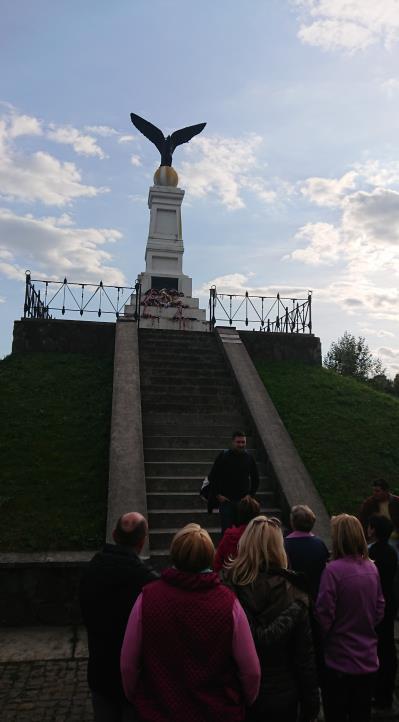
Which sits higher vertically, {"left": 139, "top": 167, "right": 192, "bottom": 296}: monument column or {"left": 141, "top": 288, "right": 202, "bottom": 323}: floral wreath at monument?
{"left": 139, "top": 167, "right": 192, "bottom": 296}: monument column

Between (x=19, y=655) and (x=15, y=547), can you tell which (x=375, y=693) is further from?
(x=15, y=547)

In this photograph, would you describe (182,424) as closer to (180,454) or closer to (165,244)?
(180,454)

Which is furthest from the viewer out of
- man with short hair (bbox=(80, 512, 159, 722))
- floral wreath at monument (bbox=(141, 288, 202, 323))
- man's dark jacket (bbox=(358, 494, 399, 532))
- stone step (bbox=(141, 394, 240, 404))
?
floral wreath at monument (bbox=(141, 288, 202, 323))

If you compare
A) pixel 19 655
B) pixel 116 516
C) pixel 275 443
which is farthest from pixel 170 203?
pixel 19 655

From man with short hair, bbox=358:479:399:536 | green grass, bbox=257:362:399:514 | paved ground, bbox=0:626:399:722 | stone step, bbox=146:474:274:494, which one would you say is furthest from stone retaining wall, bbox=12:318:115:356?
man with short hair, bbox=358:479:399:536

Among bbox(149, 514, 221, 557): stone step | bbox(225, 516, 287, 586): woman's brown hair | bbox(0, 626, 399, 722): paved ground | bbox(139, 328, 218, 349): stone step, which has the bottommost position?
bbox(0, 626, 399, 722): paved ground

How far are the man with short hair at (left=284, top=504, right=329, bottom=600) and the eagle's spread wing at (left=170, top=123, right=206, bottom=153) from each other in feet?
81.4

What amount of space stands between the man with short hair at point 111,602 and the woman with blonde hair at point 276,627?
1.92ft

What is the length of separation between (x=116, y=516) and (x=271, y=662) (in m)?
4.59

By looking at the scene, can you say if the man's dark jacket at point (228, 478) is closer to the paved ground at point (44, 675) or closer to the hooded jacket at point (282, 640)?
the paved ground at point (44, 675)

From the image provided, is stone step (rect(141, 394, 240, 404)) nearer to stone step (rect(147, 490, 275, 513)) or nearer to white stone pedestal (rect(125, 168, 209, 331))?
stone step (rect(147, 490, 275, 513))

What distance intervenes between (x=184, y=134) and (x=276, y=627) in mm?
26843

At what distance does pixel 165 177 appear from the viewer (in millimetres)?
24609

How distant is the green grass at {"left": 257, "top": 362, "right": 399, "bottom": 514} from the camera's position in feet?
29.4
